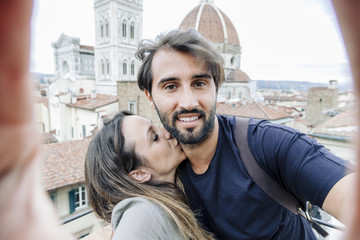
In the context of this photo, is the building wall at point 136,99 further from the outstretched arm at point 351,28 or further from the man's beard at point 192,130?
the outstretched arm at point 351,28

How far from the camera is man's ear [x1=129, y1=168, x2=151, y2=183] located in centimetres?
192

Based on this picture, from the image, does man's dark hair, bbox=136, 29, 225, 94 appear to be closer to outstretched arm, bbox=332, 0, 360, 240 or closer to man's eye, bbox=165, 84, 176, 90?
man's eye, bbox=165, 84, 176, 90

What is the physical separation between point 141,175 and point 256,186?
0.91 m

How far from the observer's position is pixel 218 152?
1694 millimetres

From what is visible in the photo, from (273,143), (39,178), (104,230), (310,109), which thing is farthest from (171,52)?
(310,109)

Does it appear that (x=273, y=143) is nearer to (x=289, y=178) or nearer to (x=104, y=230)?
(x=289, y=178)

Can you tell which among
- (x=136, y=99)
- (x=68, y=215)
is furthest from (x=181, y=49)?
(x=136, y=99)

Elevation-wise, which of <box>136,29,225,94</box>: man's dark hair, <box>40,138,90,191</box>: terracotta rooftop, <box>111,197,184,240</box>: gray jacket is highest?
<box>136,29,225,94</box>: man's dark hair

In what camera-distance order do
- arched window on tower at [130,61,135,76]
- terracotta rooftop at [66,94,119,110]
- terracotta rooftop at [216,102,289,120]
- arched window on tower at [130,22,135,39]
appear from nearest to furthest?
terracotta rooftop at [216,102,289,120] → terracotta rooftop at [66,94,119,110] → arched window on tower at [130,22,135,39] → arched window on tower at [130,61,135,76]

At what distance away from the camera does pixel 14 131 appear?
0.25 m

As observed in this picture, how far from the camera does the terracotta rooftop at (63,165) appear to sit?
744 cm

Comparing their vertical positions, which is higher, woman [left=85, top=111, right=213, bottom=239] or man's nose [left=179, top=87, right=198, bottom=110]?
man's nose [left=179, top=87, right=198, bottom=110]

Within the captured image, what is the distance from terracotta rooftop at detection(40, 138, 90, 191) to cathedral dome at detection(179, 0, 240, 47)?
34.9m

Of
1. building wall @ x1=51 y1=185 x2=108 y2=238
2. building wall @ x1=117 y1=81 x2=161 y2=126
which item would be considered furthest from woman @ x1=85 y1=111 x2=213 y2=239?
building wall @ x1=117 y1=81 x2=161 y2=126
